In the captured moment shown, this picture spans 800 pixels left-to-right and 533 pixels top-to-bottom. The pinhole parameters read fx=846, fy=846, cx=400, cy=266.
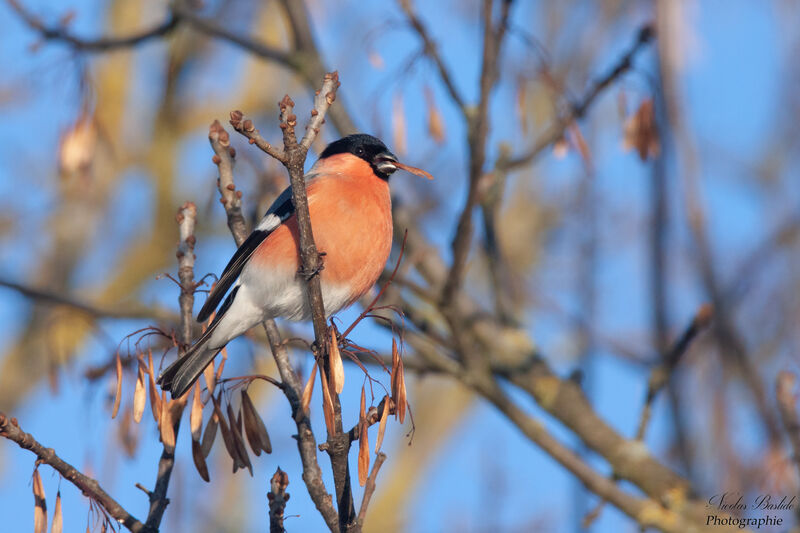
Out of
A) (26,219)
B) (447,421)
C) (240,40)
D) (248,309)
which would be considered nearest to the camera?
(248,309)

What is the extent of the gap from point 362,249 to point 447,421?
5.57 m

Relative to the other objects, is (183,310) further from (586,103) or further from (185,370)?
(586,103)

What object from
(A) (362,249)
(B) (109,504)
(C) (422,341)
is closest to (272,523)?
(B) (109,504)

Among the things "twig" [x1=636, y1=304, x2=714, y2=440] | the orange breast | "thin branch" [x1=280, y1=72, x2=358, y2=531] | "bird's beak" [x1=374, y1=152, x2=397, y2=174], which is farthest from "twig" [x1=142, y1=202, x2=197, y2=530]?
"twig" [x1=636, y1=304, x2=714, y2=440]

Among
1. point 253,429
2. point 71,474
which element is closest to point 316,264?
point 253,429

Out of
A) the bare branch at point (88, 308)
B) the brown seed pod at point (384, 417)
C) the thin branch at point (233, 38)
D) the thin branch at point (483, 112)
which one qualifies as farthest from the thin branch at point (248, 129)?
the thin branch at point (233, 38)

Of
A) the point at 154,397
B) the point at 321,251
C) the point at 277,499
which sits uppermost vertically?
the point at 321,251

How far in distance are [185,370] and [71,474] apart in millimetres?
740

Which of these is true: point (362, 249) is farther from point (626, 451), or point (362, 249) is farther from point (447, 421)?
point (447, 421)

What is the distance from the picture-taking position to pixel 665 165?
332 centimetres

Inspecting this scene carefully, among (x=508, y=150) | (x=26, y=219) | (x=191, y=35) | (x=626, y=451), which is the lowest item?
(x=626, y=451)

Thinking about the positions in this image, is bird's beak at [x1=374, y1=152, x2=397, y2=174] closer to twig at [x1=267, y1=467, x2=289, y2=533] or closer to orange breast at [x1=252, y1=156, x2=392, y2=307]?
orange breast at [x1=252, y1=156, x2=392, y2=307]

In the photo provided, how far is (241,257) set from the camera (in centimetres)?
296

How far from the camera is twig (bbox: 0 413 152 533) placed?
1.94 metres
